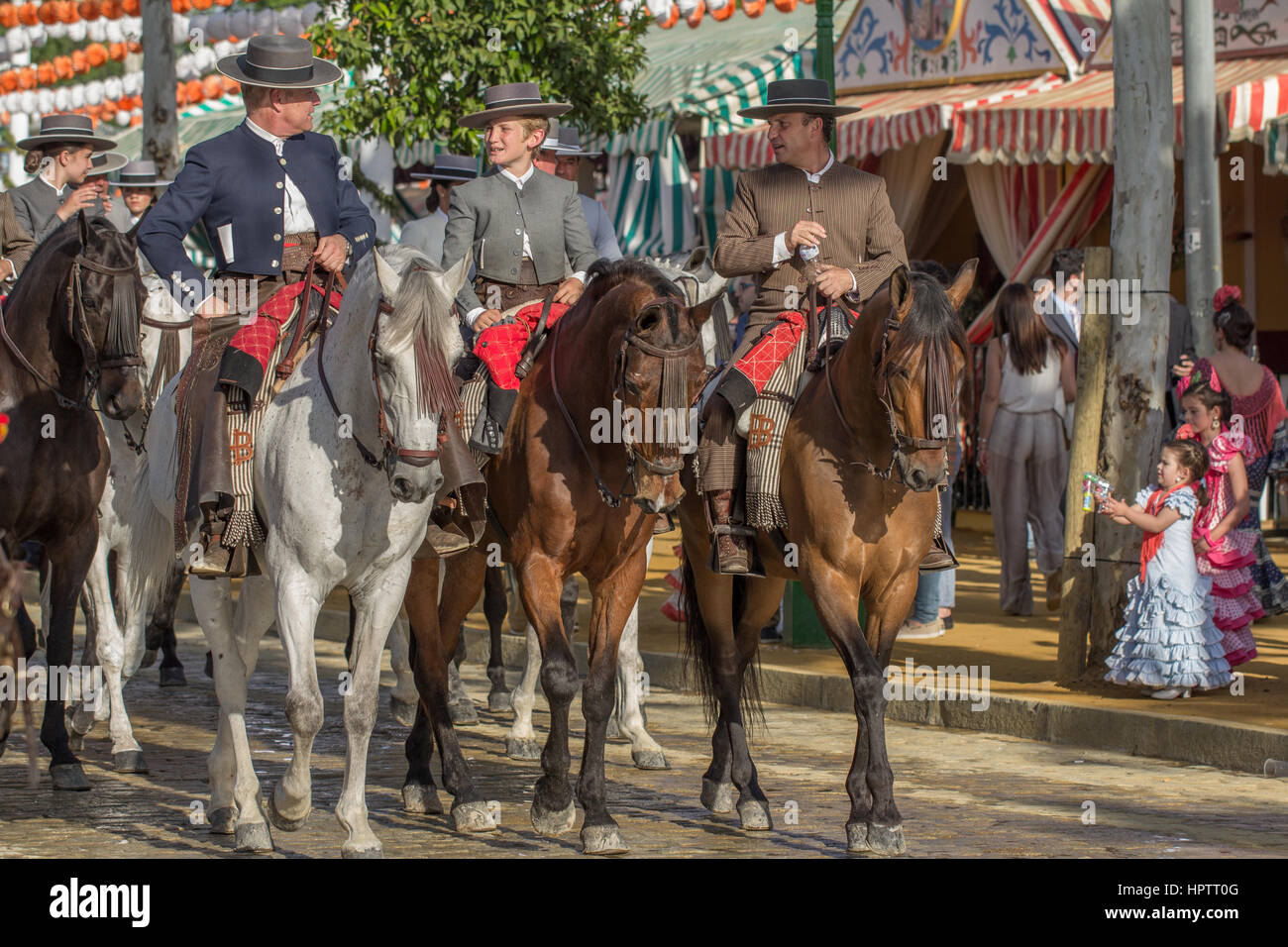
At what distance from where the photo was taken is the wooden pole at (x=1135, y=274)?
423 inches

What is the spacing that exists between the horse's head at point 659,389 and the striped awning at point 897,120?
445 inches

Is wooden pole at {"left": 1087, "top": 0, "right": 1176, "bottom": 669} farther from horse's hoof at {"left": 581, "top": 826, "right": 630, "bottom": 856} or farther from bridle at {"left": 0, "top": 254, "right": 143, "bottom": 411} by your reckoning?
A: bridle at {"left": 0, "top": 254, "right": 143, "bottom": 411}

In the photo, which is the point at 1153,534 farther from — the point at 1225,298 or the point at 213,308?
the point at 213,308

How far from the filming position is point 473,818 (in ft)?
25.8

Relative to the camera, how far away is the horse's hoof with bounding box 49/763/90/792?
8.72 m

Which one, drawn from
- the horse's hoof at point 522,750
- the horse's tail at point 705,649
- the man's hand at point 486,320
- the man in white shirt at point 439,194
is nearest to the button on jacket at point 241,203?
the man's hand at point 486,320

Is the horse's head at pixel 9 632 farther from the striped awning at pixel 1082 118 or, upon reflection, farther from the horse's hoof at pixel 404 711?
the striped awning at pixel 1082 118

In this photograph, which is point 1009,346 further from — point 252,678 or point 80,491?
point 80,491

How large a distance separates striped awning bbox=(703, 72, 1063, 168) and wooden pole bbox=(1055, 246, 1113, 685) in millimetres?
7495

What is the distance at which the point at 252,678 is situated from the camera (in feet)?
40.5

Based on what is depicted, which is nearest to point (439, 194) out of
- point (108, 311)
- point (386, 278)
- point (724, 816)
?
point (108, 311)

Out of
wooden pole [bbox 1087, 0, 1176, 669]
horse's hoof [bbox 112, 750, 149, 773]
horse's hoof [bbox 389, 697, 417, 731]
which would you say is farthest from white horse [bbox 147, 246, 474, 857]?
wooden pole [bbox 1087, 0, 1176, 669]

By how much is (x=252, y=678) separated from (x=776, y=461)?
5.46 metres
